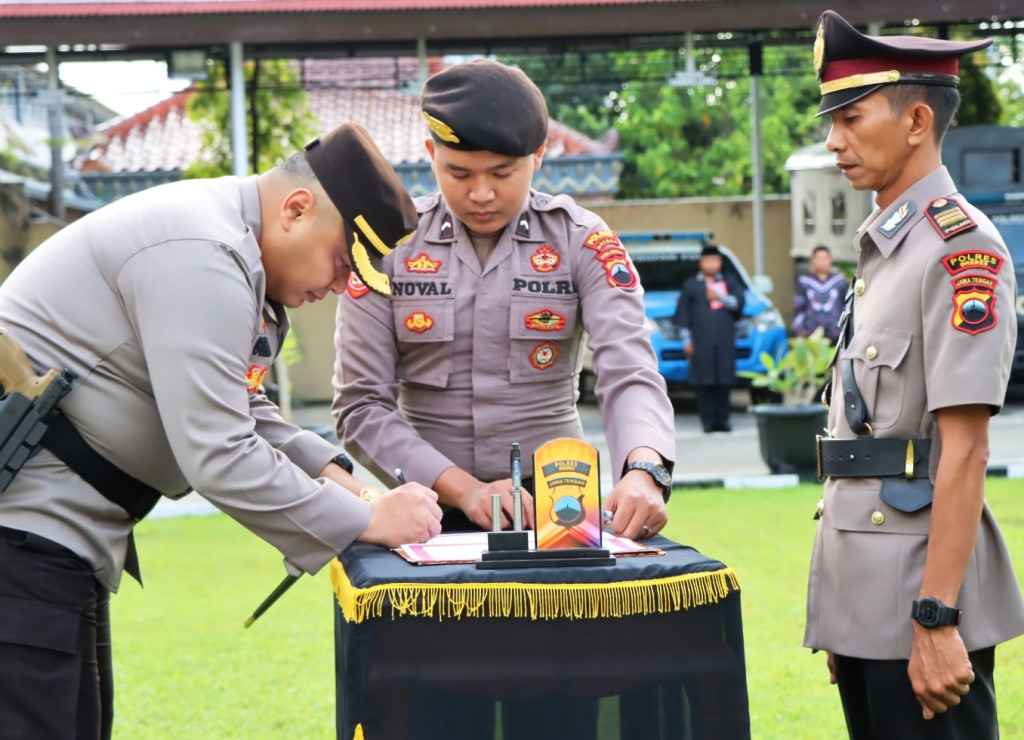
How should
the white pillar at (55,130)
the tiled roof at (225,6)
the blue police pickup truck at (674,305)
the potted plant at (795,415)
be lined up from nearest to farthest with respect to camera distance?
1. the potted plant at (795,415)
2. the tiled roof at (225,6)
3. the white pillar at (55,130)
4. the blue police pickup truck at (674,305)

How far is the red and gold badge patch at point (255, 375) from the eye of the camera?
2906 millimetres

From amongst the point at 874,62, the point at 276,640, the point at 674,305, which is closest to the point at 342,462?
the point at 874,62

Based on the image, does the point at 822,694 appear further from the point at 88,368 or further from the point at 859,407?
the point at 88,368

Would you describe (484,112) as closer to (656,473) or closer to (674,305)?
(656,473)

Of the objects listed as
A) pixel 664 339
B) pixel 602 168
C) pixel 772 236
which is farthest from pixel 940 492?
pixel 602 168

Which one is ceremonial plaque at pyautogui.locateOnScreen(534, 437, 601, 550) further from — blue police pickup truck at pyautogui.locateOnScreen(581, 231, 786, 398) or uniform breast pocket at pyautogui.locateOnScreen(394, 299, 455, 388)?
blue police pickup truck at pyautogui.locateOnScreen(581, 231, 786, 398)

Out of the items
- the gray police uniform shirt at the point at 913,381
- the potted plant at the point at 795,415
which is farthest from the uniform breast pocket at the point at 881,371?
the potted plant at the point at 795,415

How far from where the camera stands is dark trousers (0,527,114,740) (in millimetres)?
2547

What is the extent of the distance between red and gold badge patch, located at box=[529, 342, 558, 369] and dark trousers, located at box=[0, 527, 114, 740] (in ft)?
3.42

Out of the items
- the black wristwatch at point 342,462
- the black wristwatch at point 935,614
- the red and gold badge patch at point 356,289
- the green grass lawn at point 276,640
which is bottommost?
the green grass lawn at point 276,640

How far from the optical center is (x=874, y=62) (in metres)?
2.88

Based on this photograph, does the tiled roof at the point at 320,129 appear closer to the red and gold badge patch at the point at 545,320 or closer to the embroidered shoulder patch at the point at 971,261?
the red and gold badge patch at the point at 545,320

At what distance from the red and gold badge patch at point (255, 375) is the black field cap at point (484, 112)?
1.88 feet

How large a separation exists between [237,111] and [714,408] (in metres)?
4.87
